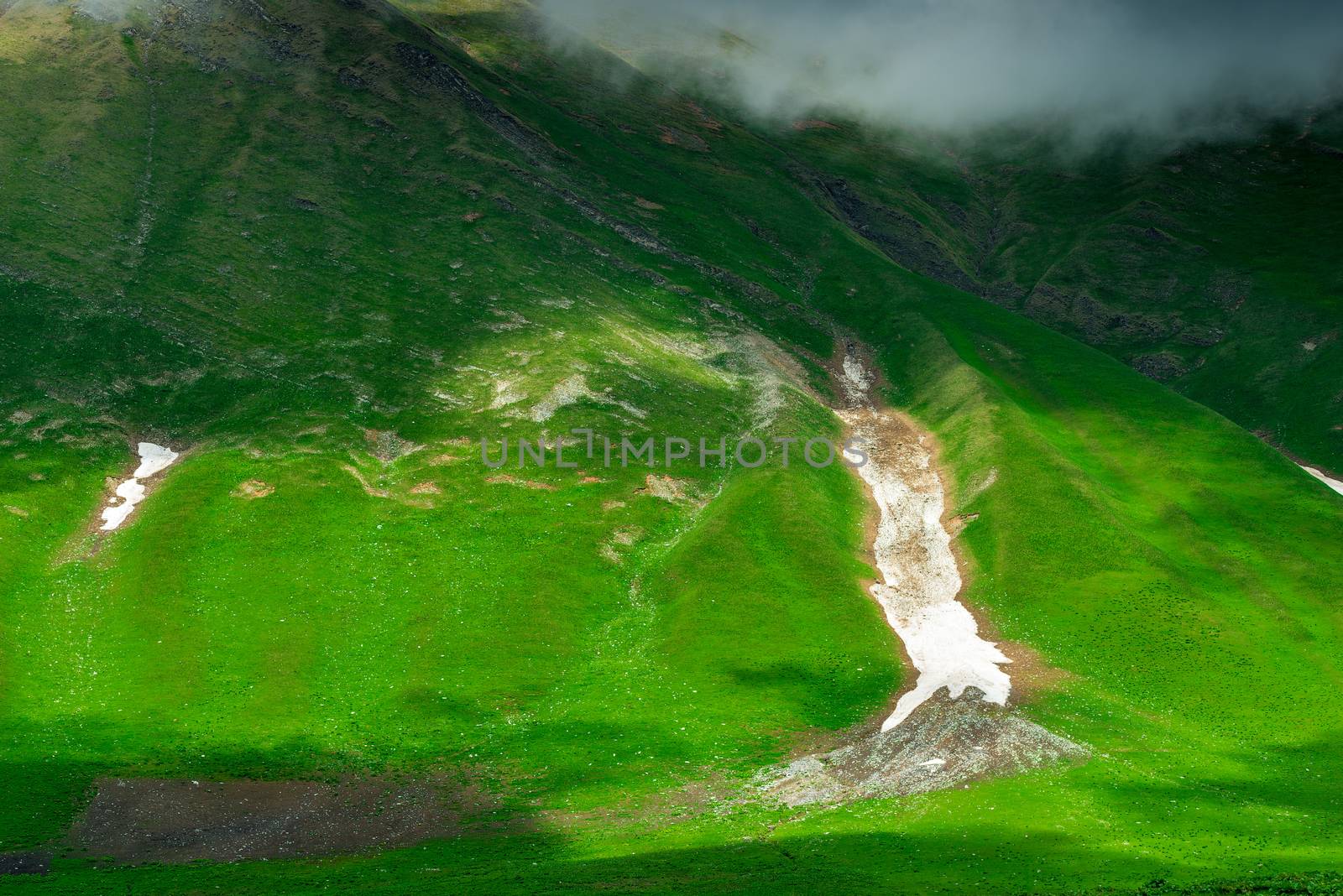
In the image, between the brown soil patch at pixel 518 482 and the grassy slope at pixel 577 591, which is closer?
the grassy slope at pixel 577 591

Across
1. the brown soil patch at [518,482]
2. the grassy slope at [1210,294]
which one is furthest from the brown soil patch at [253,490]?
the grassy slope at [1210,294]

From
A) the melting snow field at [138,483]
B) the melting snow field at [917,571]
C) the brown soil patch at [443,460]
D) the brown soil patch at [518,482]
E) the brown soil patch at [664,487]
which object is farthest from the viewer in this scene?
the brown soil patch at [664,487]

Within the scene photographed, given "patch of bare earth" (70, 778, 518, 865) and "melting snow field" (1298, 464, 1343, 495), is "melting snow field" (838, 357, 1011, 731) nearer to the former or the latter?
"patch of bare earth" (70, 778, 518, 865)

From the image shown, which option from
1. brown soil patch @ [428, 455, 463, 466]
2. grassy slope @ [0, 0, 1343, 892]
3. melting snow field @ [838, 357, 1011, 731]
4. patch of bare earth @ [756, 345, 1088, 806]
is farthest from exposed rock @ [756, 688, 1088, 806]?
brown soil patch @ [428, 455, 463, 466]

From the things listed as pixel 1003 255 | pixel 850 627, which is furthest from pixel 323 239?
pixel 1003 255

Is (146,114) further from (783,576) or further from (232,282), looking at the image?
(783,576)

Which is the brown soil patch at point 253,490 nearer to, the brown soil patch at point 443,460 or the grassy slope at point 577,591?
the grassy slope at point 577,591
